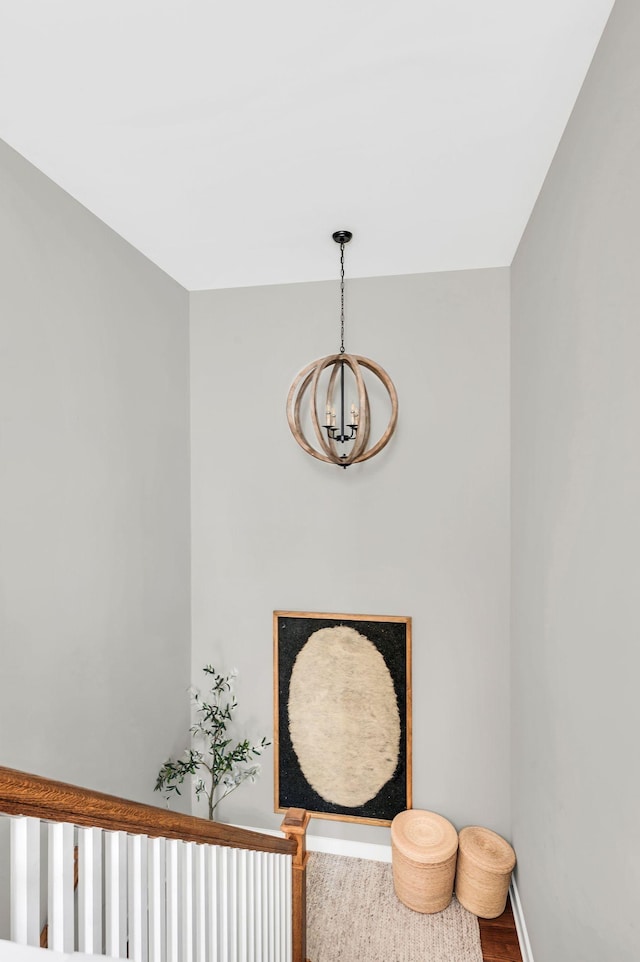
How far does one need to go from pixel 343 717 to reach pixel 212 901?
1.53 meters

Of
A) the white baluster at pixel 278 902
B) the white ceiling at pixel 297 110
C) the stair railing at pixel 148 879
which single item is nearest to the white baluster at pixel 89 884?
the stair railing at pixel 148 879

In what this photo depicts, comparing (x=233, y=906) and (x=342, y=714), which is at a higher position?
(x=233, y=906)

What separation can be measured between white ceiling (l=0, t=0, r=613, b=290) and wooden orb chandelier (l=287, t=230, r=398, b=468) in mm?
449

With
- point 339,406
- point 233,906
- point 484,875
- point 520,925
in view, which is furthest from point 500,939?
point 339,406

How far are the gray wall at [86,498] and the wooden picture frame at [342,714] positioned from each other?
21.6 inches

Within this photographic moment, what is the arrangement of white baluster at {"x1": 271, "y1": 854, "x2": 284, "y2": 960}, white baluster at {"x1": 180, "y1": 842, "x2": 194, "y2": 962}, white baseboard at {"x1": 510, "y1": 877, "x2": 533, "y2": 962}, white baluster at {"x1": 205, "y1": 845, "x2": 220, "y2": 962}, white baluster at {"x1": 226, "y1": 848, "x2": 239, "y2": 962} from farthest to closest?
1. white baseboard at {"x1": 510, "y1": 877, "x2": 533, "y2": 962}
2. white baluster at {"x1": 271, "y1": 854, "x2": 284, "y2": 960}
3. white baluster at {"x1": 226, "y1": 848, "x2": 239, "y2": 962}
4. white baluster at {"x1": 205, "y1": 845, "x2": 220, "y2": 962}
5. white baluster at {"x1": 180, "y1": 842, "x2": 194, "y2": 962}

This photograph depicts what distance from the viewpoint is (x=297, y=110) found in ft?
5.15

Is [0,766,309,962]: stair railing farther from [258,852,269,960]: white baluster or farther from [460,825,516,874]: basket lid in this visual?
[460,825,516,874]: basket lid

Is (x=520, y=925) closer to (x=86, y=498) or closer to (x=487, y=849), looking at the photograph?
(x=487, y=849)

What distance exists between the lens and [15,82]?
1.47m

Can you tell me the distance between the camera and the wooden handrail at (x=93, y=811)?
0.73m

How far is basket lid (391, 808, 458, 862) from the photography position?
7.84 feet

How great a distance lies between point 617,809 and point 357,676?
65.3 inches

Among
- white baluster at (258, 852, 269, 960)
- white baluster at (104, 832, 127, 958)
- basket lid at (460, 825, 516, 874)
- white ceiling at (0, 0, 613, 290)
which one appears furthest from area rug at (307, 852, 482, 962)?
white ceiling at (0, 0, 613, 290)
